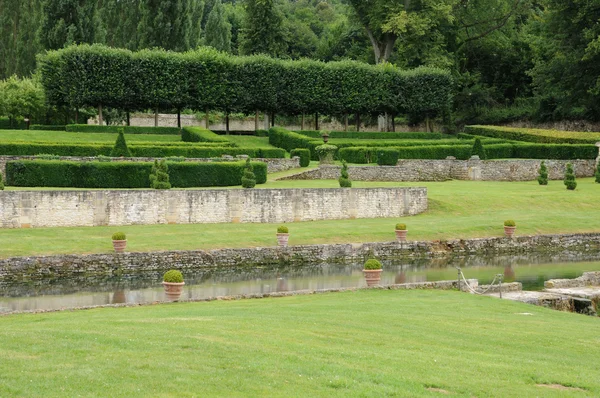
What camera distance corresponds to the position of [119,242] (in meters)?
32.5

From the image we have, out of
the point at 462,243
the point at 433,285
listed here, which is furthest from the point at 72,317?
the point at 462,243

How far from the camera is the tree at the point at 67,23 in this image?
6925 cm

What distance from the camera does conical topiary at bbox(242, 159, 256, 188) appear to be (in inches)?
1639

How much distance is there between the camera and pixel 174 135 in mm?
63062

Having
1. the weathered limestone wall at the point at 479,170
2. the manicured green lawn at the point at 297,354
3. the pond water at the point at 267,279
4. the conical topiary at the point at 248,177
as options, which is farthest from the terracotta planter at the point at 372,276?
the weathered limestone wall at the point at 479,170

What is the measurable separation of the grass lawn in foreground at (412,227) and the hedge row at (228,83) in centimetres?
1957

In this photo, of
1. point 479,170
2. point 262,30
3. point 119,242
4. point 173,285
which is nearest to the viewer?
point 173,285

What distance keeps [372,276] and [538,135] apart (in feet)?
139

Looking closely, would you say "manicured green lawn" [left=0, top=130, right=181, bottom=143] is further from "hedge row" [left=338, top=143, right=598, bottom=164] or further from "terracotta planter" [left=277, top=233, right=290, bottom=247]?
"terracotta planter" [left=277, top=233, right=290, bottom=247]

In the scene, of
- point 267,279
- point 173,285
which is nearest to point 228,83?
point 267,279

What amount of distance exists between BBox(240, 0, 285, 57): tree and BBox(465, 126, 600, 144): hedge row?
21964 millimetres

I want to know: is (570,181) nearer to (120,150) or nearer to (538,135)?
(538,135)

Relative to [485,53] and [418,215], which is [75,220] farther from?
[485,53]

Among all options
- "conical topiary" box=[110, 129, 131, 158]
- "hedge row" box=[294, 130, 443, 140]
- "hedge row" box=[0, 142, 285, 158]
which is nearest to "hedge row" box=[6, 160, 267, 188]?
"conical topiary" box=[110, 129, 131, 158]
